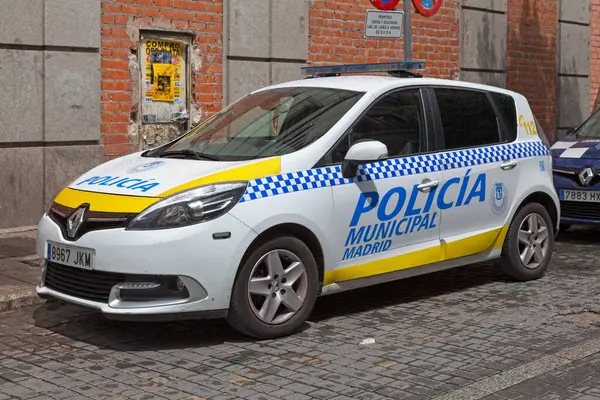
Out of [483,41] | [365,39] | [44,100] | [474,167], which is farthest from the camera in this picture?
[483,41]

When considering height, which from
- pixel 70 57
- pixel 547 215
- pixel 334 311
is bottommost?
pixel 334 311

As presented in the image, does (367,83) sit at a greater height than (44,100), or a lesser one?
greater

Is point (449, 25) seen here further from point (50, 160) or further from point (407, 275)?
point (407, 275)

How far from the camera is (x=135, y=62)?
36.3 feet

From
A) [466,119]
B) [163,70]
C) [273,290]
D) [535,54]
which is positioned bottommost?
[273,290]

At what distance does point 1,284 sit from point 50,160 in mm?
2978

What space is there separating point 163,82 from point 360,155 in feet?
17.9

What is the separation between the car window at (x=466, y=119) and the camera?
24.7 feet

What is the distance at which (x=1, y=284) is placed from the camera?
757 cm

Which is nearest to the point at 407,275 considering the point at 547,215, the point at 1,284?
the point at 547,215

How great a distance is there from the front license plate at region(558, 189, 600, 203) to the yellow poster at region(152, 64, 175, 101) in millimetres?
4524

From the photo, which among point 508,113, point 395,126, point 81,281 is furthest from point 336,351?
point 508,113

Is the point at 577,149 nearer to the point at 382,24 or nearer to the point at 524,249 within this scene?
the point at 382,24

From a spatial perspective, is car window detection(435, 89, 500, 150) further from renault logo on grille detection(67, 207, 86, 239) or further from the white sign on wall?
the white sign on wall
